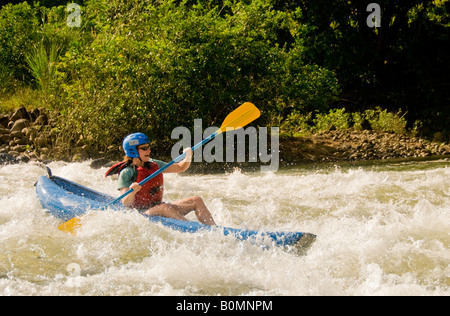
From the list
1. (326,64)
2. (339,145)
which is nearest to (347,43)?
(326,64)

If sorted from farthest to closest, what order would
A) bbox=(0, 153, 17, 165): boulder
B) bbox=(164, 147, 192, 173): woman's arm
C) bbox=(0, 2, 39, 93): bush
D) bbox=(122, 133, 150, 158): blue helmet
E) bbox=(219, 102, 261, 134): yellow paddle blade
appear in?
1. bbox=(0, 2, 39, 93): bush
2. bbox=(0, 153, 17, 165): boulder
3. bbox=(219, 102, 261, 134): yellow paddle blade
4. bbox=(164, 147, 192, 173): woman's arm
5. bbox=(122, 133, 150, 158): blue helmet

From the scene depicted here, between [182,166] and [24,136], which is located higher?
[182,166]

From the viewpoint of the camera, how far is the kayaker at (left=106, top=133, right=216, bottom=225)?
460 centimetres

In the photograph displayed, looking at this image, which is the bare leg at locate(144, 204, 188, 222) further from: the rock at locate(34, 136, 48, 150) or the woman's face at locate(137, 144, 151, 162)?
the rock at locate(34, 136, 48, 150)

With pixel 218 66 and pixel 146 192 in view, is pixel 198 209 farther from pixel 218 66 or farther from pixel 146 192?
pixel 218 66

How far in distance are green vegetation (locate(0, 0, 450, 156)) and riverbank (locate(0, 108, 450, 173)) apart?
0.28 m

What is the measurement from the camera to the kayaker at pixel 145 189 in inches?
181

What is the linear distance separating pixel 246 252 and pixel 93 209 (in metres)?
1.51

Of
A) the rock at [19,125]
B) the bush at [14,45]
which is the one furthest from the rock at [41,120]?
the bush at [14,45]

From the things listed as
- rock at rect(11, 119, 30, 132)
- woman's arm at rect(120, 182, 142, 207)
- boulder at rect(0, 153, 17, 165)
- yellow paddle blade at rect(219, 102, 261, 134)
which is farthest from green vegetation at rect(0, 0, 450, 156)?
woman's arm at rect(120, 182, 142, 207)

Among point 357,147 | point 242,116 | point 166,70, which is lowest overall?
point 357,147

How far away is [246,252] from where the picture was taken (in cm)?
402

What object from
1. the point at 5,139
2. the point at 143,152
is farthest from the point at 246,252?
the point at 5,139
